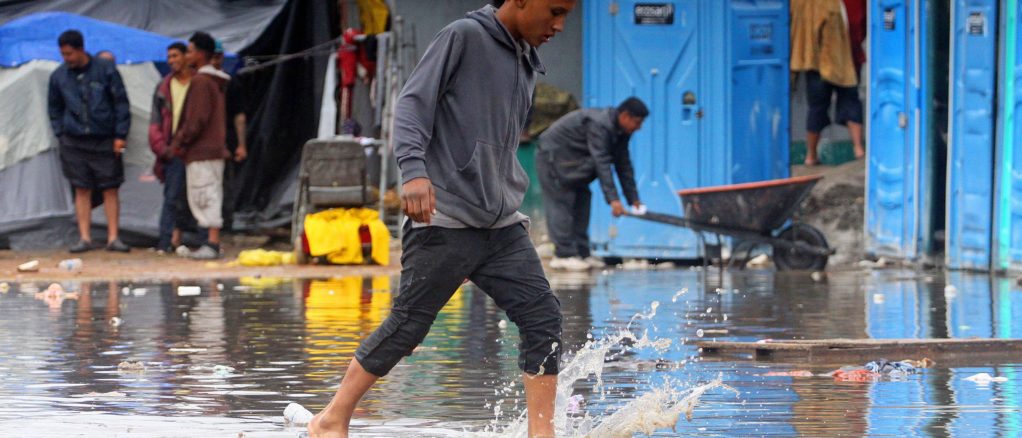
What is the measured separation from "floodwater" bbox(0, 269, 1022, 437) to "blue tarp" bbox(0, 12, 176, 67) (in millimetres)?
4451

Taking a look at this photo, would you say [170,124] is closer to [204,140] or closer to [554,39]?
[204,140]

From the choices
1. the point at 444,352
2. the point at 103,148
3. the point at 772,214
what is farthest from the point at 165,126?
the point at 444,352

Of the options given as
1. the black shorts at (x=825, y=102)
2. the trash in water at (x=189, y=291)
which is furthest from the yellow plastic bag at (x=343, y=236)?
the black shorts at (x=825, y=102)

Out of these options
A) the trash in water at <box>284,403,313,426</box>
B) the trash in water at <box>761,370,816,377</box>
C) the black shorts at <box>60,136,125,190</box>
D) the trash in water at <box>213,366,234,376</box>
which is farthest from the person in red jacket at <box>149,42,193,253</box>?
the trash in water at <box>284,403,313,426</box>

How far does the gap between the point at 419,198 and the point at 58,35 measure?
13488 millimetres

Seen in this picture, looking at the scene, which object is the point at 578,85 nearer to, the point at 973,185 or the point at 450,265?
the point at 973,185

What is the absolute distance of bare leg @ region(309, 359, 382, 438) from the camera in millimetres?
5688

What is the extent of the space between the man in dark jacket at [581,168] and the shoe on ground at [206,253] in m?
3.25

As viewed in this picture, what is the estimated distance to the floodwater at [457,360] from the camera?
6336 mm

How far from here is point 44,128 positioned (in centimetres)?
1780

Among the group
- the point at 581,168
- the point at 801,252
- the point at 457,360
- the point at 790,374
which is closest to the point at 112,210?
the point at 581,168

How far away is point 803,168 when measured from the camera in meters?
19.0

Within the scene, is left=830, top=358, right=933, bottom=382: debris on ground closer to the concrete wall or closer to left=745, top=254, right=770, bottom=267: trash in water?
left=745, top=254, right=770, bottom=267: trash in water

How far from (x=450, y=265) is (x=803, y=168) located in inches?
542
